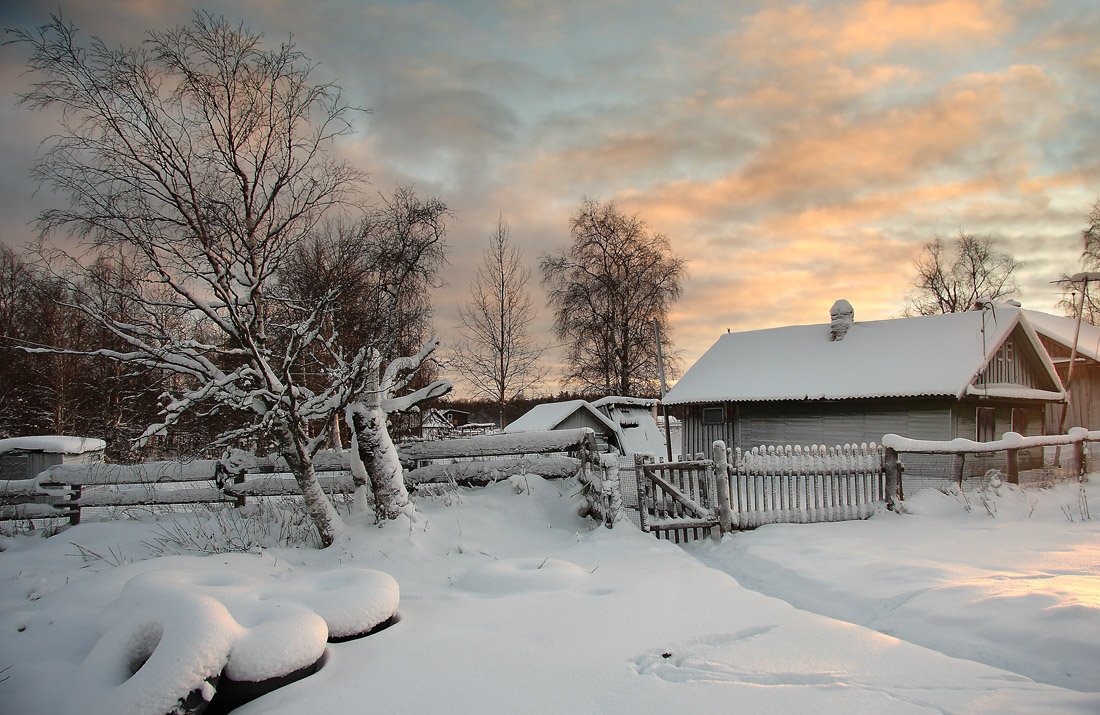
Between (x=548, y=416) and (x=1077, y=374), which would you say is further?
(x=548, y=416)

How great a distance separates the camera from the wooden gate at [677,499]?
30.0 ft

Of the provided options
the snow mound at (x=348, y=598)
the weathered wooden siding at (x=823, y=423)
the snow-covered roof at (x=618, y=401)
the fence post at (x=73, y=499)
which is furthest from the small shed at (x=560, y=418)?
the snow mound at (x=348, y=598)

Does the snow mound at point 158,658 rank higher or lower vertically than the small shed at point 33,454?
lower

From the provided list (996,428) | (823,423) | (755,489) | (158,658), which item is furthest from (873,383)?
(158,658)

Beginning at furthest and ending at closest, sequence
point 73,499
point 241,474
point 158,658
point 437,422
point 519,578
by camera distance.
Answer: point 437,422, point 73,499, point 241,474, point 519,578, point 158,658

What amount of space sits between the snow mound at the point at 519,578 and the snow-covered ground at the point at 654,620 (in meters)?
0.03

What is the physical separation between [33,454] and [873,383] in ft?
70.9

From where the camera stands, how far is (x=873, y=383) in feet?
59.7

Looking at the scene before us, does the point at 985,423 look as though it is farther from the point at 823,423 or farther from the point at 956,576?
the point at 956,576

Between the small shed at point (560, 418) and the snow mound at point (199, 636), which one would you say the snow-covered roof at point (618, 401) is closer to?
the small shed at point (560, 418)

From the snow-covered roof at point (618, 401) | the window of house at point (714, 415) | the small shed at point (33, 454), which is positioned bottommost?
the small shed at point (33, 454)

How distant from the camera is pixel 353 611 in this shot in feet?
15.6

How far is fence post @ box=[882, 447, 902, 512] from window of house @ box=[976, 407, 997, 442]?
10414 millimetres

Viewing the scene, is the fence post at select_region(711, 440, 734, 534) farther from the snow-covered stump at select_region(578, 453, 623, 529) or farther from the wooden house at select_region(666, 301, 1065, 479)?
the wooden house at select_region(666, 301, 1065, 479)
